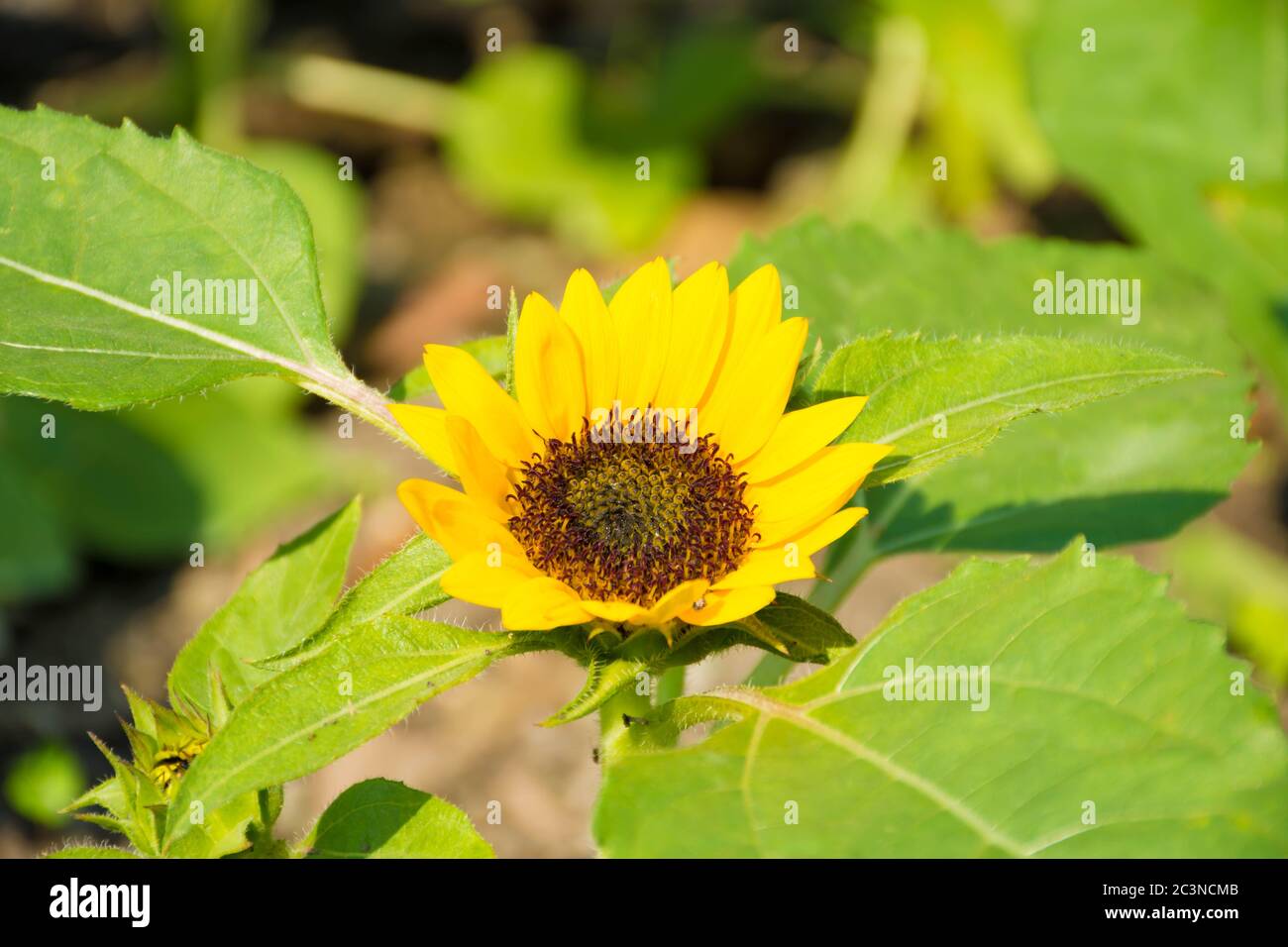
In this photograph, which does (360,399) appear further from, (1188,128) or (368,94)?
(368,94)

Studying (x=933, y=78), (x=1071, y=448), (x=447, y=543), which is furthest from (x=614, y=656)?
(x=933, y=78)

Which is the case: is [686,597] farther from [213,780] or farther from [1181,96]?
[1181,96]

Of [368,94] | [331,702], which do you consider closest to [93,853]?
[331,702]

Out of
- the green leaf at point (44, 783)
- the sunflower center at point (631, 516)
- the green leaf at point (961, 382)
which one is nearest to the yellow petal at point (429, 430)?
the sunflower center at point (631, 516)

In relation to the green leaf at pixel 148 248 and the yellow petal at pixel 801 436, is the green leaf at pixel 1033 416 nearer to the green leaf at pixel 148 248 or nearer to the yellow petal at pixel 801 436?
the yellow petal at pixel 801 436

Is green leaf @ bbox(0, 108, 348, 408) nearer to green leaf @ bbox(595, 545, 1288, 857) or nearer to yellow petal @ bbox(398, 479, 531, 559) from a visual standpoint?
yellow petal @ bbox(398, 479, 531, 559)
